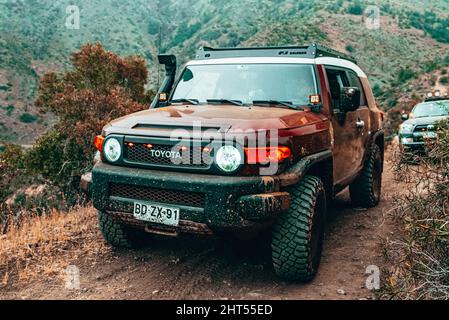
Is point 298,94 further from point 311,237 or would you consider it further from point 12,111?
point 12,111

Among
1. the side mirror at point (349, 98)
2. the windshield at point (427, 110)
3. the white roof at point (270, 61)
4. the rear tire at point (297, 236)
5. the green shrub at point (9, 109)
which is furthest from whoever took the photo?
the green shrub at point (9, 109)

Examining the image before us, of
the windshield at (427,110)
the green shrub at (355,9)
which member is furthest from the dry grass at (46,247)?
the green shrub at (355,9)

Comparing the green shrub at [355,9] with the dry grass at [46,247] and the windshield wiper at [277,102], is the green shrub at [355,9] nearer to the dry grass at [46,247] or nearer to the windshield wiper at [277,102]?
the dry grass at [46,247]

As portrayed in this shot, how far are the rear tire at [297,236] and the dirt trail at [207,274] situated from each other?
6.9 inches

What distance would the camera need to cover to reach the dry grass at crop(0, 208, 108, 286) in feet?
14.9

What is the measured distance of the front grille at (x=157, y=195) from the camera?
3707 millimetres

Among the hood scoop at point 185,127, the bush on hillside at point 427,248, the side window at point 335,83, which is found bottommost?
the bush on hillside at point 427,248

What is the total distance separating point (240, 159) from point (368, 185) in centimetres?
358

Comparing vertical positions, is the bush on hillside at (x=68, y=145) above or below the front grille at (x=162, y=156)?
below

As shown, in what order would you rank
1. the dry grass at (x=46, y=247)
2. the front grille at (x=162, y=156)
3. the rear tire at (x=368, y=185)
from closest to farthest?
the front grille at (x=162, y=156) < the dry grass at (x=46, y=247) < the rear tire at (x=368, y=185)

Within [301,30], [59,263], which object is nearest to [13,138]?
[301,30]

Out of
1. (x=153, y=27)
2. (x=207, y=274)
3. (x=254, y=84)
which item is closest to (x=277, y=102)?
(x=254, y=84)

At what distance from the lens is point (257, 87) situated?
4.88m
